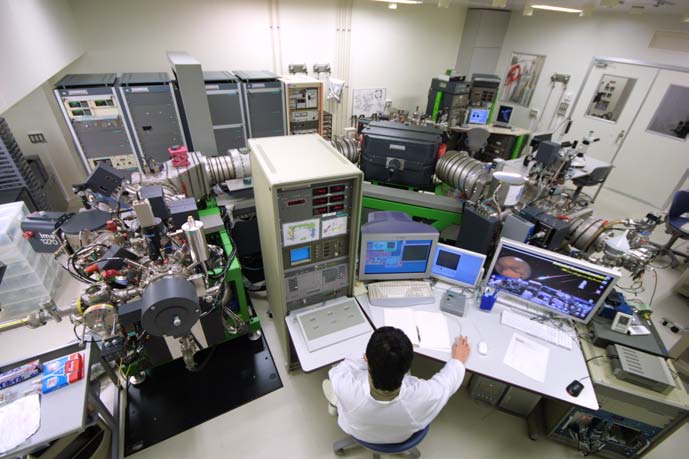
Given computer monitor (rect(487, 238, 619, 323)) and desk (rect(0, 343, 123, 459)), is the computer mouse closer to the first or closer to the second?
computer monitor (rect(487, 238, 619, 323))

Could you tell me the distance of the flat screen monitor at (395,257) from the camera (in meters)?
1.95

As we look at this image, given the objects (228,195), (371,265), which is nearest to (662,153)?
(371,265)

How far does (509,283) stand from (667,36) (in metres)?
5.09

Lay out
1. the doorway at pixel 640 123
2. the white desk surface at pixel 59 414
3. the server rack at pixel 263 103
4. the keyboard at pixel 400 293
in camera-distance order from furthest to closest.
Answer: the doorway at pixel 640 123, the server rack at pixel 263 103, the keyboard at pixel 400 293, the white desk surface at pixel 59 414

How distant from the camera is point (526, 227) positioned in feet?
6.29

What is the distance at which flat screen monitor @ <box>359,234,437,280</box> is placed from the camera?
1.95 meters

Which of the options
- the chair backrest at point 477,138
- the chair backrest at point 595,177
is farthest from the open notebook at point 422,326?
the chair backrest at point 595,177

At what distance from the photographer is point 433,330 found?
186 centimetres

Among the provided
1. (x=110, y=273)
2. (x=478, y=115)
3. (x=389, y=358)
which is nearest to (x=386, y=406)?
(x=389, y=358)

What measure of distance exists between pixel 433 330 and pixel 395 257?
499 millimetres

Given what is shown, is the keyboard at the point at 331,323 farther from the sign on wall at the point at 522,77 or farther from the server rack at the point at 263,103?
the sign on wall at the point at 522,77

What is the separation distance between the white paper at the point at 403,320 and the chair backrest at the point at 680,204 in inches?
148

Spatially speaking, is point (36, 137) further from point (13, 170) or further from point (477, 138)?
point (477, 138)

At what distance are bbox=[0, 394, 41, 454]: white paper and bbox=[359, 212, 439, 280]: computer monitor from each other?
1700 mm
